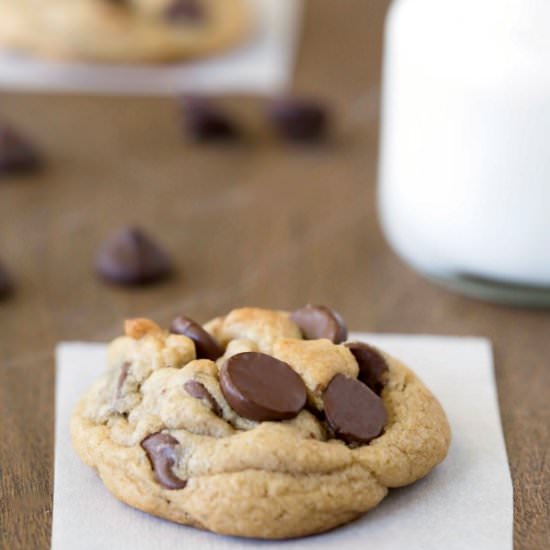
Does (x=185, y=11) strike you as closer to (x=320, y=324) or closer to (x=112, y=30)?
(x=112, y=30)

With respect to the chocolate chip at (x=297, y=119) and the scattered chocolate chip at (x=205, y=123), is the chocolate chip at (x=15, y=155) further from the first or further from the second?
the chocolate chip at (x=297, y=119)

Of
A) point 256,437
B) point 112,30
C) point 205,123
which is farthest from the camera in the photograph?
point 112,30

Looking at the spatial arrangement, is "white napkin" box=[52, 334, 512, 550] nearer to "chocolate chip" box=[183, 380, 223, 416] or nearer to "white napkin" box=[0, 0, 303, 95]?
"chocolate chip" box=[183, 380, 223, 416]

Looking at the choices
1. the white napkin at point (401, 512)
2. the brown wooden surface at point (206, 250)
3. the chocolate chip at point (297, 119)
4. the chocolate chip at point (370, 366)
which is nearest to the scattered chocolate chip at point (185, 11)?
the brown wooden surface at point (206, 250)

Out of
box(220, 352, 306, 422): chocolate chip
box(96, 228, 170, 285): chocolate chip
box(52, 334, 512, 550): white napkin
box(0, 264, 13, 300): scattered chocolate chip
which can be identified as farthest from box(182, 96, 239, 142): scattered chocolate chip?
box(220, 352, 306, 422): chocolate chip

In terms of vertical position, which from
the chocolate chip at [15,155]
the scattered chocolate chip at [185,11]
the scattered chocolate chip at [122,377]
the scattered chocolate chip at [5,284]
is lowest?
the chocolate chip at [15,155]

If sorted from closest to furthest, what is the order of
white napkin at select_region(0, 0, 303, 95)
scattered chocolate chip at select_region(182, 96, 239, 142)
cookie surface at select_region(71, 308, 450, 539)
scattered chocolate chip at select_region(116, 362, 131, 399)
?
cookie surface at select_region(71, 308, 450, 539), scattered chocolate chip at select_region(116, 362, 131, 399), scattered chocolate chip at select_region(182, 96, 239, 142), white napkin at select_region(0, 0, 303, 95)

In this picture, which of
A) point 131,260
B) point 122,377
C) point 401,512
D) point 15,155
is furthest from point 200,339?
point 15,155
